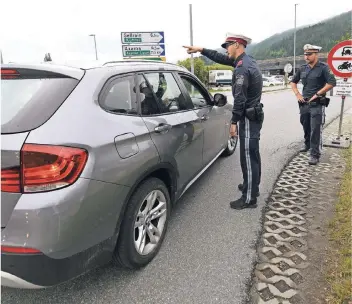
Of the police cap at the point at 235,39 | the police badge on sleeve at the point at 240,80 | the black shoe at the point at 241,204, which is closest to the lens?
the police badge on sleeve at the point at 240,80

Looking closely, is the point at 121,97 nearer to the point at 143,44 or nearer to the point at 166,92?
the point at 166,92

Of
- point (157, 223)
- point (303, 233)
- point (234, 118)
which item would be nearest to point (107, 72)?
point (157, 223)

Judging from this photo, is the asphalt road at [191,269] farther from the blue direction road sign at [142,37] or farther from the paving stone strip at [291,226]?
the blue direction road sign at [142,37]

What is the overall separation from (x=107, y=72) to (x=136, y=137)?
1.78ft

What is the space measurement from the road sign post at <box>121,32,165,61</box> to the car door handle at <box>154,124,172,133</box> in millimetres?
7344

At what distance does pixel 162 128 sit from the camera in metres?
2.63

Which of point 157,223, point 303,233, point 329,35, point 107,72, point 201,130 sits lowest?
point 303,233

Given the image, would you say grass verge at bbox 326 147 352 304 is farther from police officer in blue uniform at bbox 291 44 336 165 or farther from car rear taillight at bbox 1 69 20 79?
car rear taillight at bbox 1 69 20 79

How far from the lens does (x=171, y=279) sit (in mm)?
2418

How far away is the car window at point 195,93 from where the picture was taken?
3.63m

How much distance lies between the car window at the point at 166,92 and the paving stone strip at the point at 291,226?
1.51m

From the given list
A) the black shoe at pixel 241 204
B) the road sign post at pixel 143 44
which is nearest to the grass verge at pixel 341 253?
the black shoe at pixel 241 204

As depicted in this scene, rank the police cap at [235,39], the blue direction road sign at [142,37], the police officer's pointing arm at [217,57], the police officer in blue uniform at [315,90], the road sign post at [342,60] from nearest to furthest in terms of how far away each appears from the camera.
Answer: the police cap at [235,39]
the police officer's pointing arm at [217,57]
the police officer in blue uniform at [315,90]
the road sign post at [342,60]
the blue direction road sign at [142,37]

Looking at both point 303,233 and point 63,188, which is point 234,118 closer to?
point 303,233
